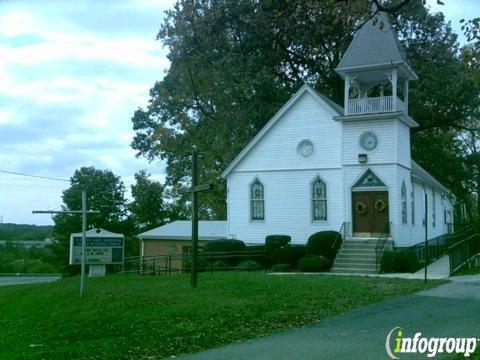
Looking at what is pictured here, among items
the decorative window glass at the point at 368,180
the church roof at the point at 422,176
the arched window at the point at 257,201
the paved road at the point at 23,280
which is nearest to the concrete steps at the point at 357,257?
the decorative window glass at the point at 368,180

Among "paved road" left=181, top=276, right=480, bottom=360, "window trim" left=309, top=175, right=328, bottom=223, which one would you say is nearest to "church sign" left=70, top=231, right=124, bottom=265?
"paved road" left=181, top=276, right=480, bottom=360

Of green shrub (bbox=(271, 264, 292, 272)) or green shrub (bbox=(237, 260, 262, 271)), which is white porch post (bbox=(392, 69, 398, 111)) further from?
green shrub (bbox=(237, 260, 262, 271))

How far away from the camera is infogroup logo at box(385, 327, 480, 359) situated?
841cm

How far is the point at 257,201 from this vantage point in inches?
1227

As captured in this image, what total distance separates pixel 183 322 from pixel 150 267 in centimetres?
1808

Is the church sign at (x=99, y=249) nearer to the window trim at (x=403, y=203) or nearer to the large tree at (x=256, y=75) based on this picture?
the window trim at (x=403, y=203)

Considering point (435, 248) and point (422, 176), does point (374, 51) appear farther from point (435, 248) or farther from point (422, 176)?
point (435, 248)

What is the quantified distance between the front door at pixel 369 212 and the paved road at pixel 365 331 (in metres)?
13.1

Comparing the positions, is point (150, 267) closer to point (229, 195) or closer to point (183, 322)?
point (229, 195)

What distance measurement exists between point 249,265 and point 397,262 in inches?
250

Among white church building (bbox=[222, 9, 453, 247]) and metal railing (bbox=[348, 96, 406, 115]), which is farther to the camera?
metal railing (bbox=[348, 96, 406, 115])

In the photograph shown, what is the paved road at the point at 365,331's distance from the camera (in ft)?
29.1

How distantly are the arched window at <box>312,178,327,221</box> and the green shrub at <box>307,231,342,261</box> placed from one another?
253 centimetres

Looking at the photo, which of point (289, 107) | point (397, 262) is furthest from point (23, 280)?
point (397, 262)
